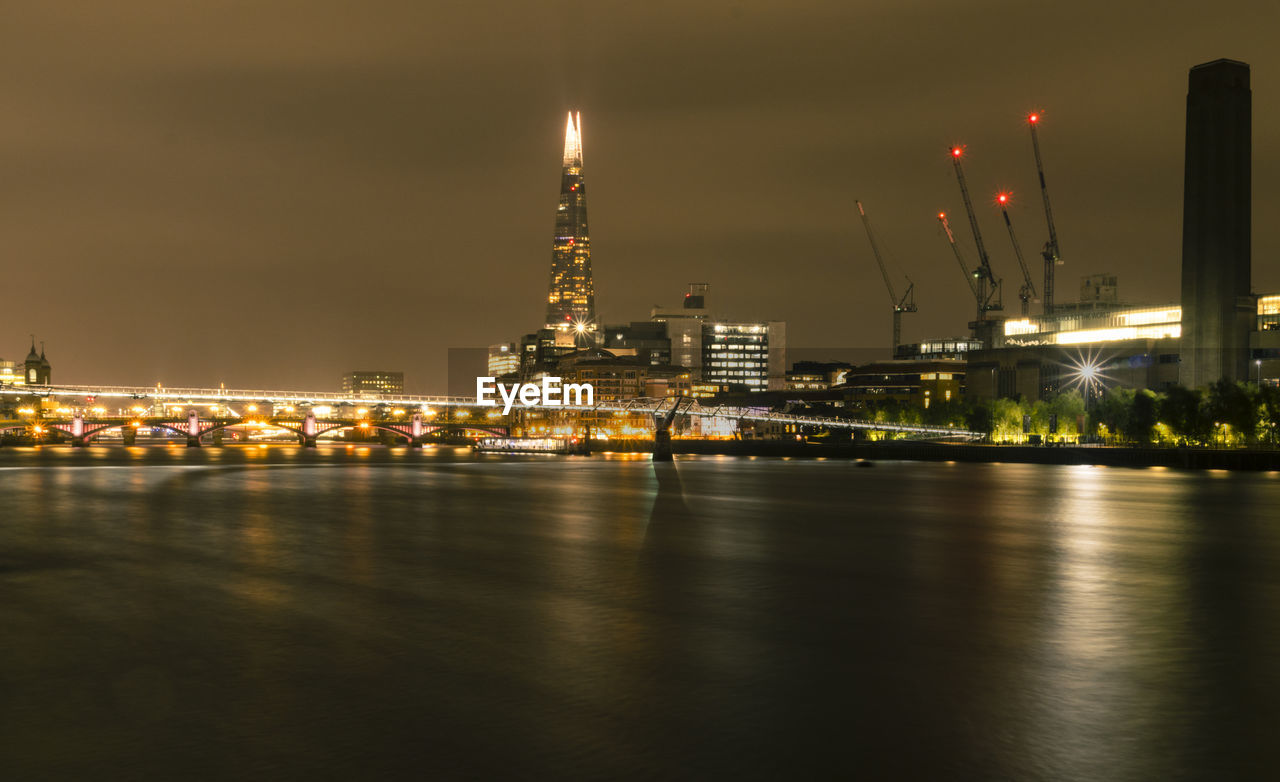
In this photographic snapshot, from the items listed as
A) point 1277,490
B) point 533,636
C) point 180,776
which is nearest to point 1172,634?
point 533,636

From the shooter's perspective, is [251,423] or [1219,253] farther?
[251,423]

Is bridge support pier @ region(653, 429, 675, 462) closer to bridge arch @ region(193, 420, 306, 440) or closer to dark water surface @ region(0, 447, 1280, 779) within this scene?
bridge arch @ region(193, 420, 306, 440)

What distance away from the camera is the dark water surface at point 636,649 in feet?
36.8

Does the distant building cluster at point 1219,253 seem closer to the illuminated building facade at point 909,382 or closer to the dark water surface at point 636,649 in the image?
the illuminated building facade at point 909,382

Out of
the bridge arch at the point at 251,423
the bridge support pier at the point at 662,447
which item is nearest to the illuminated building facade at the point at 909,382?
the bridge support pier at the point at 662,447

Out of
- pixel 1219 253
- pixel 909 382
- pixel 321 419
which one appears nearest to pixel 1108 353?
pixel 1219 253

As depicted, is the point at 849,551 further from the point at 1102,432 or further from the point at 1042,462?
the point at 1102,432

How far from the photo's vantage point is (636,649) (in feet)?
54.0

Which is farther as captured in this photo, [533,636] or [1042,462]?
[1042,462]

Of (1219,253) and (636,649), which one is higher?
(1219,253)

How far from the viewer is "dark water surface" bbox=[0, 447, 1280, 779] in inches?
441

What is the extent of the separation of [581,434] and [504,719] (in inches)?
6580

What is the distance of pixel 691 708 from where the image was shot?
12852mm

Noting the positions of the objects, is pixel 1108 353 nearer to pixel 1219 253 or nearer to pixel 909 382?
pixel 1219 253
